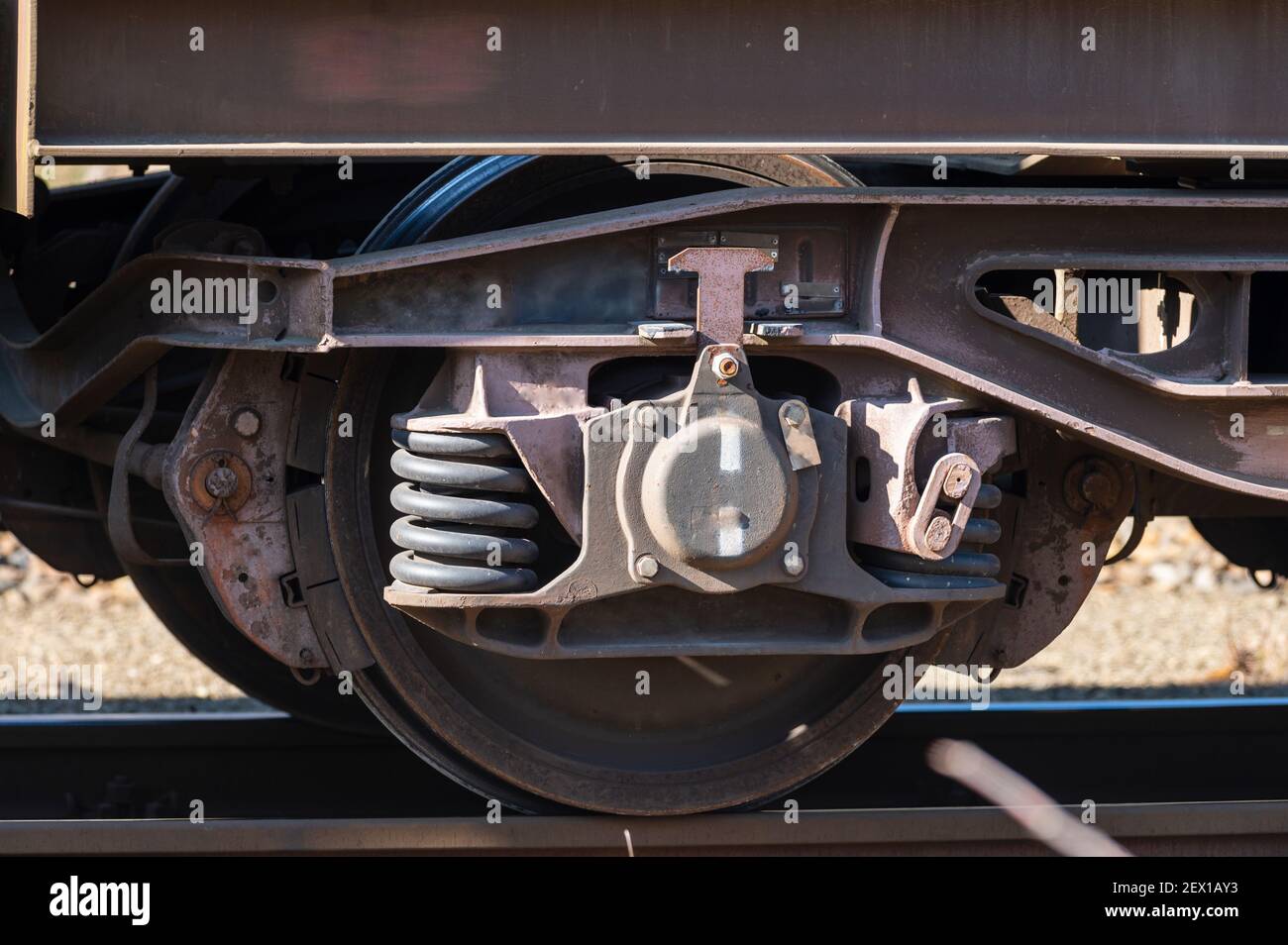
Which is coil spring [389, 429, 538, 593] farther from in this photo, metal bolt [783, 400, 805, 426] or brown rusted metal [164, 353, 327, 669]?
metal bolt [783, 400, 805, 426]

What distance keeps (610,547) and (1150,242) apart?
50.5 inches

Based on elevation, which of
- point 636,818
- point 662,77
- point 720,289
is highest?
point 662,77

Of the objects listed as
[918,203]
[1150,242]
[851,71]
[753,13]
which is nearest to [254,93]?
[753,13]

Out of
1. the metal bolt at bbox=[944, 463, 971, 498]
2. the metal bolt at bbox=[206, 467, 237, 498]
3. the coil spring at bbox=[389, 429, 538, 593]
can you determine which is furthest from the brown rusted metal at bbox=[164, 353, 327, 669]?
the metal bolt at bbox=[944, 463, 971, 498]

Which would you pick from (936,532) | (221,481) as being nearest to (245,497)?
(221,481)

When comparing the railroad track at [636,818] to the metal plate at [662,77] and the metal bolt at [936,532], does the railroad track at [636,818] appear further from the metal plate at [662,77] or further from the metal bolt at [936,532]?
the metal plate at [662,77]

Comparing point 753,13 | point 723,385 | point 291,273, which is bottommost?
point 723,385

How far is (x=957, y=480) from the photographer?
2.97m

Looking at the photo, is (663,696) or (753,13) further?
(663,696)

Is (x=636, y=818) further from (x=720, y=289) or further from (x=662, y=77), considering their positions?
(x=662, y=77)

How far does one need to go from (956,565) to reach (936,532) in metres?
0.16

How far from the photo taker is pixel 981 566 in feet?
10.3

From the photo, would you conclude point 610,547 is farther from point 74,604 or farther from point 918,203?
point 74,604

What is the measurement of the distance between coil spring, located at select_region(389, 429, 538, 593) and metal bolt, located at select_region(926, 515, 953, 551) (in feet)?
2.58
